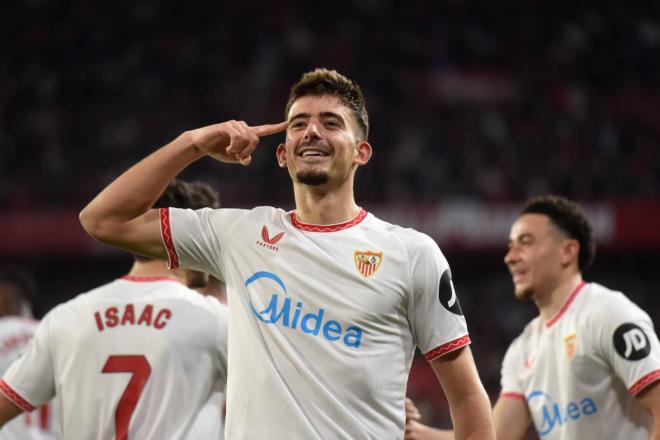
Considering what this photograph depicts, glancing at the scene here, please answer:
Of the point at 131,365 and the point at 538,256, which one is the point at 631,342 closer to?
the point at 538,256

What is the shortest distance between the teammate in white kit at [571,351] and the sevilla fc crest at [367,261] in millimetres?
899

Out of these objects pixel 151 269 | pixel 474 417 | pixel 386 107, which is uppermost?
pixel 386 107

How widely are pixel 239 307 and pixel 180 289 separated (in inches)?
31.0

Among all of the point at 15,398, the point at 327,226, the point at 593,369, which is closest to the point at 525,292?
the point at 593,369

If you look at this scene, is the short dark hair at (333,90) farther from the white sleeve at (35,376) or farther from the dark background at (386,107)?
the dark background at (386,107)

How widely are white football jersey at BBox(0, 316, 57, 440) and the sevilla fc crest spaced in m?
3.23

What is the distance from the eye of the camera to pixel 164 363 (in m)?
3.83

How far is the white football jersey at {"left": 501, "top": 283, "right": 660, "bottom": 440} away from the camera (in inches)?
168

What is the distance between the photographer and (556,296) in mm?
4973

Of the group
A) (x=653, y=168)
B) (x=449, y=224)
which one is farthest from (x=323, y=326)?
(x=653, y=168)

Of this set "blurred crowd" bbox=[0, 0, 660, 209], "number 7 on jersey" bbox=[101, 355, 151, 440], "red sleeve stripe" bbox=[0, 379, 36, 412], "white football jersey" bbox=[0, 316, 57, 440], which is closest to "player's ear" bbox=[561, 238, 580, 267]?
"number 7 on jersey" bbox=[101, 355, 151, 440]

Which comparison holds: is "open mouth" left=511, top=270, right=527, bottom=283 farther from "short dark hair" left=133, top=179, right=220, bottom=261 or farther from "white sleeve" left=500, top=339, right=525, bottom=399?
"short dark hair" left=133, top=179, right=220, bottom=261

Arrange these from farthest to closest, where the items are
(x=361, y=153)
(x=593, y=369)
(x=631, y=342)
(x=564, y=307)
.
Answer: (x=564, y=307)
(x=593, y=369)
(x=631, y=342)
(x=361, y=153)

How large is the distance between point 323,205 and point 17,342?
10.9 feet
